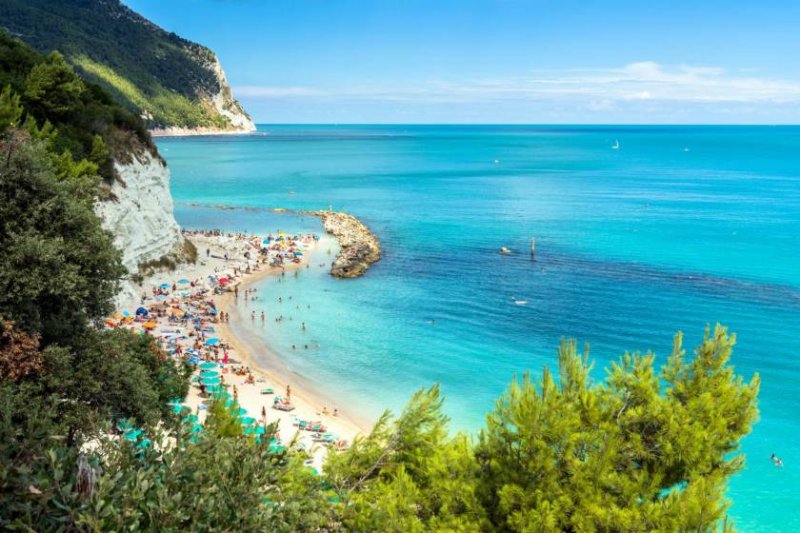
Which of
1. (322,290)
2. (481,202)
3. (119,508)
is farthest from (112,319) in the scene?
(481,202)

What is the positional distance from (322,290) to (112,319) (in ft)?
53.3

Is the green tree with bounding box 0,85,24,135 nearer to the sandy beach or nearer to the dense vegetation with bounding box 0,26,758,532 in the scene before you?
the sandy beach

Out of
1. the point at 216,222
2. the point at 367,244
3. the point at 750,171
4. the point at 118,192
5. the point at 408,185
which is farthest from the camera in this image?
the point at 750,171

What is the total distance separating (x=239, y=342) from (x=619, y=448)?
1107 inches

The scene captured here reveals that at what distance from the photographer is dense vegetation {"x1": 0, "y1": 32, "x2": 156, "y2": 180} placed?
34.8 m

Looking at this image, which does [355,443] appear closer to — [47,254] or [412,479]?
[412,479]

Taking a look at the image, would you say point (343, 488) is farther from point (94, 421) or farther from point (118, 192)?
point (118, 192)

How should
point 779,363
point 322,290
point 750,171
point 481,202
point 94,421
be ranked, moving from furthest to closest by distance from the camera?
point 750,171 → point 481,202 → point 322,290 → point 779,363 → point 94,421

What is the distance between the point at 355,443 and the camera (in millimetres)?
15930

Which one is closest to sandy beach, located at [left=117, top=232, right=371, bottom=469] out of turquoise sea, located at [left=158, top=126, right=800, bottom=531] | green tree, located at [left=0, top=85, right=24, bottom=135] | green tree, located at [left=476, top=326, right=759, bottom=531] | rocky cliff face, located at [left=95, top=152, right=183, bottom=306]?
turquoise sea, located at [left=158, top=126, right=800, bottom=531]

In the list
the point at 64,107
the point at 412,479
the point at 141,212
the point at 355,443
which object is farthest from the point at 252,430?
the point at 141,212

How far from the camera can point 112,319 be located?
117 ft

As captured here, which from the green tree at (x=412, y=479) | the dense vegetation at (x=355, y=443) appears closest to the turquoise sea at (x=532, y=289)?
the dense vegetation at (x=355, y=443)

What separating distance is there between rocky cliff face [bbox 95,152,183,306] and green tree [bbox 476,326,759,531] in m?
31.2
